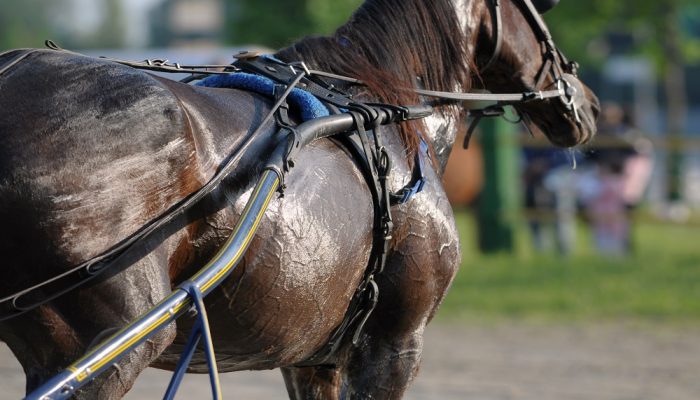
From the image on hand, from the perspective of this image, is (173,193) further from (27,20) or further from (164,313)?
(27,20)

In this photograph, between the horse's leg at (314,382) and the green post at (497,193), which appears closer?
the horse's leg at (314,382)

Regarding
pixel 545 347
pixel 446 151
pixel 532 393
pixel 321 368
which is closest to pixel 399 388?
pixel 321 368

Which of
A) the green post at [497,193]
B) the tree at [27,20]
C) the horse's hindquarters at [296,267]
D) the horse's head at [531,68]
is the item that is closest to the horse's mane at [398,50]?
the horse's head at [531,68]

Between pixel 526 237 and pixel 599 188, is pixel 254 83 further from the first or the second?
pixel 526 237

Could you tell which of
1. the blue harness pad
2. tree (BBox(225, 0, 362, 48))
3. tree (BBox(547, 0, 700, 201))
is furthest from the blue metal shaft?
tree (BBox(225, 0, 362, 48))

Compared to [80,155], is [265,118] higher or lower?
lower

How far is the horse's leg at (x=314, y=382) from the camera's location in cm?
375

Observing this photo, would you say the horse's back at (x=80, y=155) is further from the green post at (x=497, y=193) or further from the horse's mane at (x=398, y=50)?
the green post at (x=497, y=193)

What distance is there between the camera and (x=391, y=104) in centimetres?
345

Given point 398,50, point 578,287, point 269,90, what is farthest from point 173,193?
point 578,287

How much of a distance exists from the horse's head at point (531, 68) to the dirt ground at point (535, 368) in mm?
2240

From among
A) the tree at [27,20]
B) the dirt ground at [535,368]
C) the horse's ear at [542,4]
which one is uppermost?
the horse's ear at [542,4]

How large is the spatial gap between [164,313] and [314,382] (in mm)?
1464

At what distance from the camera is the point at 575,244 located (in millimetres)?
14188
